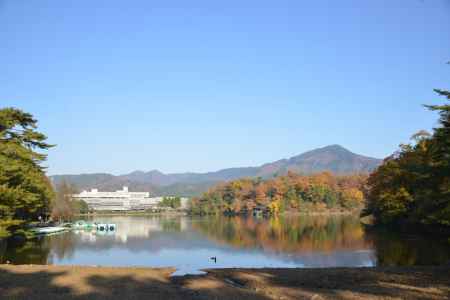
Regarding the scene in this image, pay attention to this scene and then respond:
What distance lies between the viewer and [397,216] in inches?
1532

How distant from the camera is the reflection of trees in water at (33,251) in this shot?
955 inches

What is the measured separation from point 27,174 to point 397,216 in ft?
94.4

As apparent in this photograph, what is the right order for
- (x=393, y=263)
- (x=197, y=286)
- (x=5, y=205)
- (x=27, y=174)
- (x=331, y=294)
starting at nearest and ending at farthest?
1. (x=331, y=294)
2. (x=197, y=286)
3. (x=393, y=263)
4. (x=5, y=205)
5. (x=27, y=174)

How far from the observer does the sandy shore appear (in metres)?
11.0

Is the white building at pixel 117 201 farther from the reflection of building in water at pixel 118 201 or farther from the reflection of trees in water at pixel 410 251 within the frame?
the reflection of trees in water at pixel 410 251

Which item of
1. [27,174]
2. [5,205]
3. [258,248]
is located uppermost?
[27,174]

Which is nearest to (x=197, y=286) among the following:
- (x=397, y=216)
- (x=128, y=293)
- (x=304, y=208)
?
(x=128, y=293)

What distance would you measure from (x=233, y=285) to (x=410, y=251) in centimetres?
1568

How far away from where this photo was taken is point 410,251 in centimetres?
2544

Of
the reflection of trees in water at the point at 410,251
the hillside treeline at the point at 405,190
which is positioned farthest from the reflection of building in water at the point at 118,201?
the reflection of trees in water at the point at 410,251

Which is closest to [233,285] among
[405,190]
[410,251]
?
[410,251]

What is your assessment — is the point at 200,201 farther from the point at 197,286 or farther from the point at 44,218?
the point at 197,286

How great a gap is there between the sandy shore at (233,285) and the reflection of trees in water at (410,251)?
19.0 feet

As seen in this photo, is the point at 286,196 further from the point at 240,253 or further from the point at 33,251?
the point at 33,251
